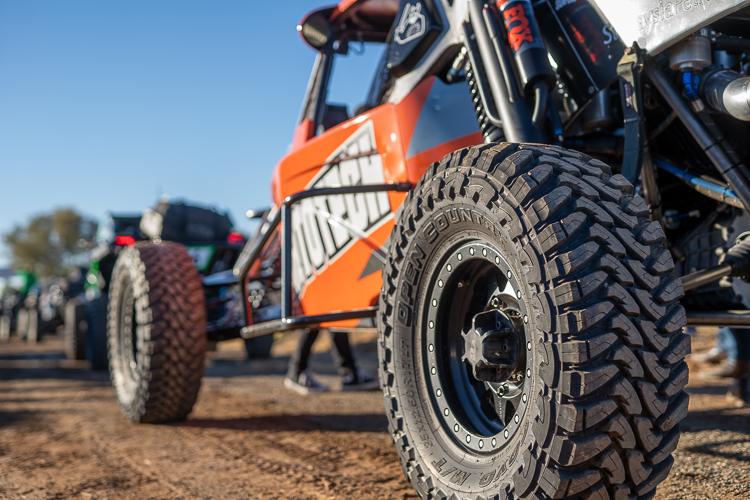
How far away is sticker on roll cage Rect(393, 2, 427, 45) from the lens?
282cm

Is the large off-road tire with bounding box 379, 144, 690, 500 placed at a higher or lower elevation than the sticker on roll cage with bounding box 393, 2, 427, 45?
lower

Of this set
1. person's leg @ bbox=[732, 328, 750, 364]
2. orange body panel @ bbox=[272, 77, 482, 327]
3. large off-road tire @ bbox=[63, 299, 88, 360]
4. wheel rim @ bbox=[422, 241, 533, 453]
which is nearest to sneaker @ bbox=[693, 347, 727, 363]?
person's leg @ bbox=[732, 328, 750, 364]

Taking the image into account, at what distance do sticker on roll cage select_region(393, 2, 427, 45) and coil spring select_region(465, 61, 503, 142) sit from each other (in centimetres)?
41

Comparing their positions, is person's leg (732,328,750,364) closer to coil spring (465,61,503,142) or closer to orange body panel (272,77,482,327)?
orange body panel (272,77,482,327)

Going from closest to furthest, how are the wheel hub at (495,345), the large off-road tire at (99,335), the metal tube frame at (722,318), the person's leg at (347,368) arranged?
the wheel hub at (495,345) < the metal tube frame at (722,318) < the person's leg at (347,368) < the large off-road tire at (99,335)

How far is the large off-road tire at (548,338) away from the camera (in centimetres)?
144

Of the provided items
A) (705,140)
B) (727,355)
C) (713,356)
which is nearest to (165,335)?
(705,140)

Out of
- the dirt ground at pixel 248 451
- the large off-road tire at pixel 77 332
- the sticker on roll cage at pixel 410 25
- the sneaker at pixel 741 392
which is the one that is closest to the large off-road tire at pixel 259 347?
the large off-road tire at pixel 77 332

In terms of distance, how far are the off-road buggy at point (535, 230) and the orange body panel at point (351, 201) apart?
1 centimetres

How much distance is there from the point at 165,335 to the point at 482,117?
261 cm

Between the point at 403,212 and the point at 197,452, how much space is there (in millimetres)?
2032

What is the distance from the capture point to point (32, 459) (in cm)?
330

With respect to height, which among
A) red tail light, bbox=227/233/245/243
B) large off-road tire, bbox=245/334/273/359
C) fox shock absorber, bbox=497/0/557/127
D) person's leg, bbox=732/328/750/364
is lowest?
large off-road tire, bbox=245/334/273/359

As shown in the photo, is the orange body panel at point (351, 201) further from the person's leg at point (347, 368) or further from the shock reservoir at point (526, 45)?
the person's leg at point (347, 368)
